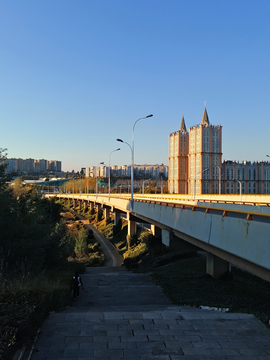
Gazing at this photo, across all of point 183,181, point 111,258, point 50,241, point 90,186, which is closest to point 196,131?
point 183,181

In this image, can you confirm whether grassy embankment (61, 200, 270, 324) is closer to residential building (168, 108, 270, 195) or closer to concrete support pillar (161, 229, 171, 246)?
concrete support pillar (161, 229, 171, 246)

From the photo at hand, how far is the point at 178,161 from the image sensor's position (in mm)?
103438

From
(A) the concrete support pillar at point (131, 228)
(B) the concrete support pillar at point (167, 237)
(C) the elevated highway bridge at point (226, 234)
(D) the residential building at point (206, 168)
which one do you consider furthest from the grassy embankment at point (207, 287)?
(D) the residential building at point (206, 168)

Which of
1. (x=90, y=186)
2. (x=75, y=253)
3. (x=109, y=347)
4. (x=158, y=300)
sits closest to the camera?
(x=109, y=347)

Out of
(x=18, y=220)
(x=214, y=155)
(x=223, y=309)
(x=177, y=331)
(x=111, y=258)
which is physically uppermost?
(x=214, y=155)

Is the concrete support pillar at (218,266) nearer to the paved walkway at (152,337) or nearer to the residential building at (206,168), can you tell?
the paved walkway at (152,337)

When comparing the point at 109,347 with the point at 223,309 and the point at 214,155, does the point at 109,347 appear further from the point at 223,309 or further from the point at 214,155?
the point at 214,155

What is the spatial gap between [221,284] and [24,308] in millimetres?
9670

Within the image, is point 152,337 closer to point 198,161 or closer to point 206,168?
A: point 206,168

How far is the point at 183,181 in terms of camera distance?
3996 inches

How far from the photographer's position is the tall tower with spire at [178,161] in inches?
4008

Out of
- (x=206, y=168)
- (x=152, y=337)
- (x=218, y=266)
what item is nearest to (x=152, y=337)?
(x=152, y=337)

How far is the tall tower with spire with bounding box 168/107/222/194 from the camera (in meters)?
93.3

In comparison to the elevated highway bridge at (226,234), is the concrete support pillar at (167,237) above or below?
below
